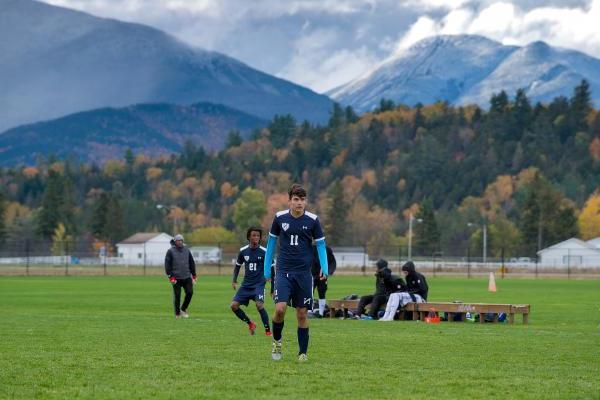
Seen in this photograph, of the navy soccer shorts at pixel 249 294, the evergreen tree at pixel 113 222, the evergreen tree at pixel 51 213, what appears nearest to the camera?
the navy soccer shorts at pixel 249 294

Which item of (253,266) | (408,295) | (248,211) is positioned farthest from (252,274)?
(248,211)

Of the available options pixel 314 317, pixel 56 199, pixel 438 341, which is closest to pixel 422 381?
pixel 438 341

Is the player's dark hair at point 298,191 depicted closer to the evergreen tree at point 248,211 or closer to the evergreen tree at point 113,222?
the evergreen tree at point 113,222

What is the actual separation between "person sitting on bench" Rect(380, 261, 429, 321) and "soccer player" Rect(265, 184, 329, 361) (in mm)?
10901

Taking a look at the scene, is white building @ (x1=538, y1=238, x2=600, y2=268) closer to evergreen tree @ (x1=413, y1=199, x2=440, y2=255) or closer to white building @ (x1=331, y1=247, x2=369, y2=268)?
white building @ (x1=331, y1=247, x2=369, y2=268)

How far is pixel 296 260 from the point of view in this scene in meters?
15.7

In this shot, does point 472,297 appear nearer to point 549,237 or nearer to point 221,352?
point 221,352

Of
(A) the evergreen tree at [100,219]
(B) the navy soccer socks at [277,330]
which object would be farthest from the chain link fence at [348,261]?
(B) the navy soccer socks at [277,330]

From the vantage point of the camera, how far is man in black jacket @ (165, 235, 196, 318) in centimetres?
2741

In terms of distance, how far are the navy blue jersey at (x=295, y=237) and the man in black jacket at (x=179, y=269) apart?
1194 centimetres

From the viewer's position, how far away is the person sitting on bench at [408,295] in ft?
87.2

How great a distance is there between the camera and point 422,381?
43.9ft

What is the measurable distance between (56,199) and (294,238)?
161m

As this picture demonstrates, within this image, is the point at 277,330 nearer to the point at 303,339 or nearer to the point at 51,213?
the point at 303,339
